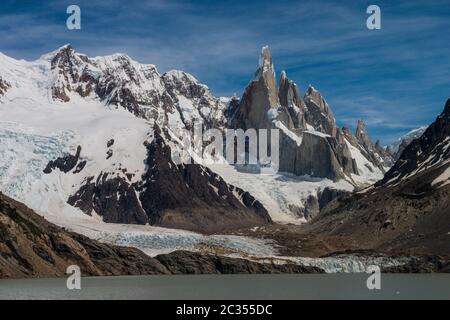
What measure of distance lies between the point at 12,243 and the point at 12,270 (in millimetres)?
9227

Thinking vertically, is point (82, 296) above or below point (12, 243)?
below

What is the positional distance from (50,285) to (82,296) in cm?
2942

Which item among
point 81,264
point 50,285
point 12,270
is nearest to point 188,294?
point 50,285

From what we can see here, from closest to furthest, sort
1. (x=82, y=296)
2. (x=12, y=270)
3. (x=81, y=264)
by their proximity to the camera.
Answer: (x=82, y=296) → (x=12, y=270) → (x=81, y=264)
